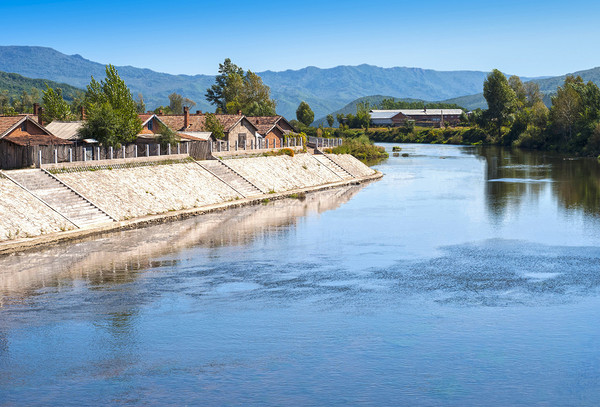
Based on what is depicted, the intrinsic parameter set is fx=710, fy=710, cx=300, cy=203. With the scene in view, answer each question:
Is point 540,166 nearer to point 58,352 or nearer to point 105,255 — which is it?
point 105,255

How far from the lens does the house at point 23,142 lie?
161 feet

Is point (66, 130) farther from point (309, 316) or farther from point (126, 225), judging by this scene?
point (309, 316)

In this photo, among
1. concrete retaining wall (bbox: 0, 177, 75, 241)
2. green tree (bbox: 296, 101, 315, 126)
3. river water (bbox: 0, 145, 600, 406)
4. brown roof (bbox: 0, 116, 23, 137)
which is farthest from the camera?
green tree (bbox: 296, 101, 315, 126)

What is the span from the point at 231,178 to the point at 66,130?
15.5 meters

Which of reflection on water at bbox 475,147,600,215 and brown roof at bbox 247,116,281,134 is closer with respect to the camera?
reflection on water at bbox 475,147,600,215

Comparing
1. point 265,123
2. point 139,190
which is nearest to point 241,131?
point 265,123

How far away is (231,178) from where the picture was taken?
66.4m

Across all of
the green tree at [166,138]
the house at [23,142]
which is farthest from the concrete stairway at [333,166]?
the house at [23,142]

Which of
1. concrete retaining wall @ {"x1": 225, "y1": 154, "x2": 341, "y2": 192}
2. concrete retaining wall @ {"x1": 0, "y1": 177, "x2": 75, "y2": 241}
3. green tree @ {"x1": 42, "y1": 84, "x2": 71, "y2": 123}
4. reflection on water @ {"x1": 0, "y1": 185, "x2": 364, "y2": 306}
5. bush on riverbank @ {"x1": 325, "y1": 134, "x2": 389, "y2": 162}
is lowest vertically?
reflection on water @ {"x1": 0, "y1": 185, "x2": 364, "y2": 306}

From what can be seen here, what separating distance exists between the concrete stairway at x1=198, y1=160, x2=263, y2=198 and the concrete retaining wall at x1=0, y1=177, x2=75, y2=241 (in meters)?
22.3

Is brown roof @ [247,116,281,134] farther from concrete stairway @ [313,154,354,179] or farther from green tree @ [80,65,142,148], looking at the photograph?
green tree @ [80,65,142,148]

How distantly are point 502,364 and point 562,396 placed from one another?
259cm

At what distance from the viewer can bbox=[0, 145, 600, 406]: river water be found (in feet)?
67.8

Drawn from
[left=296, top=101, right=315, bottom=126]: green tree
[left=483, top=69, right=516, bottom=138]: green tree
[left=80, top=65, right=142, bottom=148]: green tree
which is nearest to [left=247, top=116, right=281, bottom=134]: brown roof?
[left=80, top=65, right=142, bottom=148]: green tree
